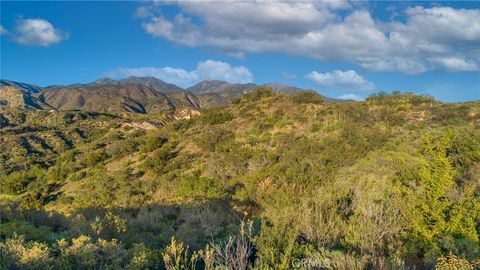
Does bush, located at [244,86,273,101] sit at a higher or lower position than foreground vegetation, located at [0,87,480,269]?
higher

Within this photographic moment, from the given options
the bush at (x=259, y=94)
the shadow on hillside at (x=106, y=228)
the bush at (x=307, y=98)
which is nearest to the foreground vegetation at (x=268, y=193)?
the shadow on hillside at (x=106, y=228)

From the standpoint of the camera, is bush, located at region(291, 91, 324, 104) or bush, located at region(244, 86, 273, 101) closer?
bush, located at region(291, 91, 324, 104)

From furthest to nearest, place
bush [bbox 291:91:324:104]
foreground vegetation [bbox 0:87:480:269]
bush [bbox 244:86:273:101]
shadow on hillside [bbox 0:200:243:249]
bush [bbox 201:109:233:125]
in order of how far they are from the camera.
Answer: bush [bbox 244:86:273:101]
bush [bbox 291:91:324:104]
bush [bbox 201:109:233:125]
shadow on hillside [bbox 0:200:243:249]
foreground vegetation [bbox 0:87:480:269]

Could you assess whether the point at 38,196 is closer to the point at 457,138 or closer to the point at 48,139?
the point at 457,138

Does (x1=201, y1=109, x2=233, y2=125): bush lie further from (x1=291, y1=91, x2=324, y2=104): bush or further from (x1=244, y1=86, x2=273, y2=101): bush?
(x1=291, y1=91, x2=324, y2=104): bush

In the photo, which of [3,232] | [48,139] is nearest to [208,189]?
[3,232]

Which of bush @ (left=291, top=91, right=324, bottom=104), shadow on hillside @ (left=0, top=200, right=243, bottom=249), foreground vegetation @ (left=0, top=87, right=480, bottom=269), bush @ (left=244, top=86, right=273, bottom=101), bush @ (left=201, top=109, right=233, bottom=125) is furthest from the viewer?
bush @ (left=244, top=86, right=273, bottom=101)

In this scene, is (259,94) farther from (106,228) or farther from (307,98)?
(106,228)

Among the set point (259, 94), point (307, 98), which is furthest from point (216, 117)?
point (307, 98)

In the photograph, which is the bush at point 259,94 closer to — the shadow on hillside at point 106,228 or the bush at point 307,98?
the bush at point 307,98

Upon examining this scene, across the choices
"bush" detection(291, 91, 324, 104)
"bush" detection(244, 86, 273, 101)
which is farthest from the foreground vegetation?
"bush" detection(244, 86, 273, 101)

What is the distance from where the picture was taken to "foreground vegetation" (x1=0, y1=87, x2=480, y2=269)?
729 centimetres

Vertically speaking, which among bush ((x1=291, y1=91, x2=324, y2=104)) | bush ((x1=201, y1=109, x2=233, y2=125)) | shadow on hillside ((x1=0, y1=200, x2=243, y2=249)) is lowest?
shadow on hillside ((x1=0, y1=200, x2=243, y2=249))

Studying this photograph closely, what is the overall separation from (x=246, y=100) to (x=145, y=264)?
29.4 metres
